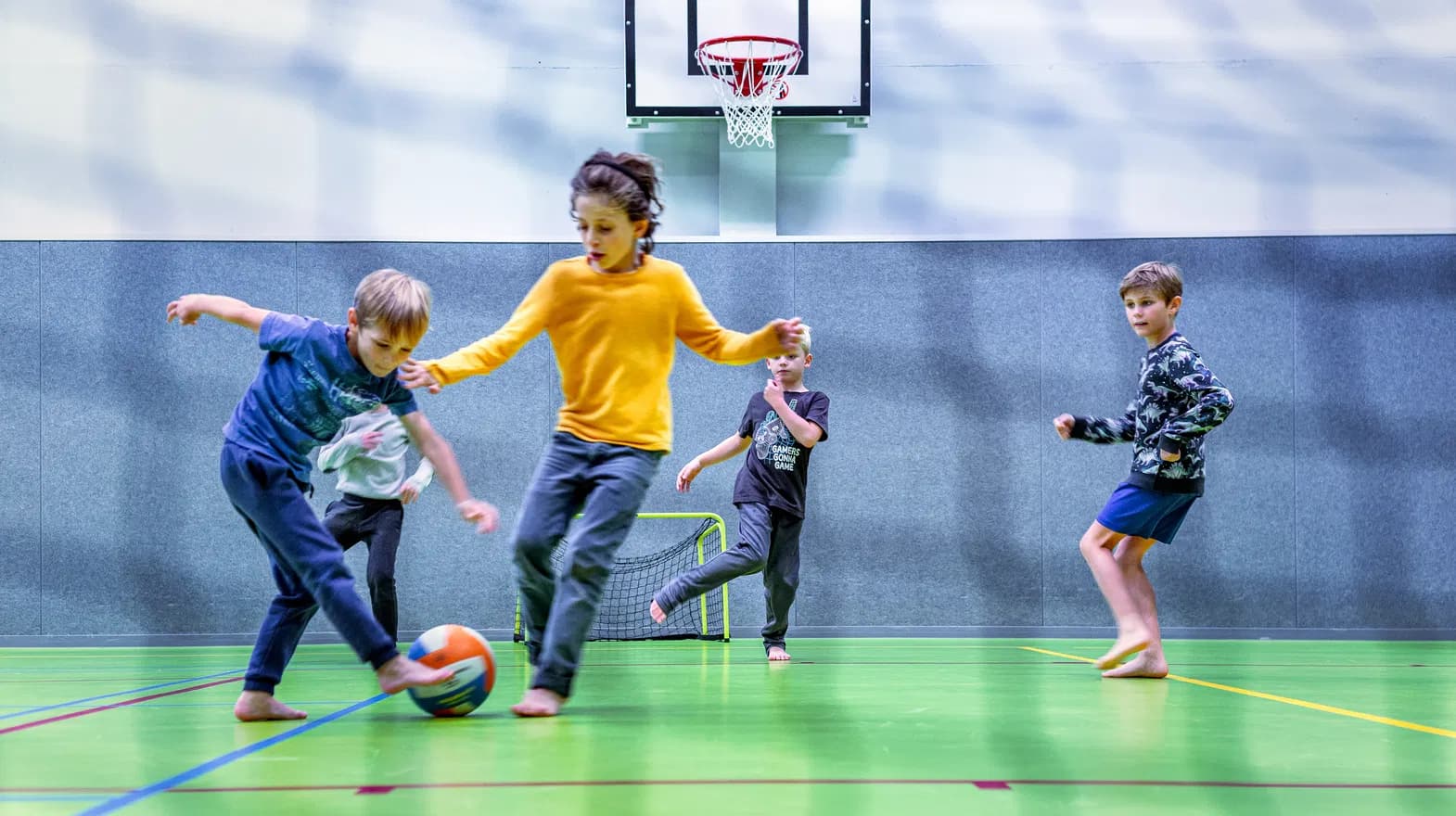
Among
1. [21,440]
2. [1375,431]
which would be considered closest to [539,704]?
[21,440]

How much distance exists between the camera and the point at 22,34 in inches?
305

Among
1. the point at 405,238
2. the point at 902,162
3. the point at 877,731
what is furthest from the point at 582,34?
the point at 877,731

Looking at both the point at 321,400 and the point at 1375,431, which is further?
the point at 1375,431

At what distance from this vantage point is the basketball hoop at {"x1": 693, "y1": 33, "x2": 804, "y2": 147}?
7230 millimetres

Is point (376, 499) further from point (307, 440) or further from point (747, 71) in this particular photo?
point (747, 71)

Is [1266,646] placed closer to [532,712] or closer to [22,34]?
[532,712]

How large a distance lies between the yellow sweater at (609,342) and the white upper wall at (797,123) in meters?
4.72

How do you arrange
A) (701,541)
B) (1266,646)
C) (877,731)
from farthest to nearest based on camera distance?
(701,541) < (1266,646) < (877,731)

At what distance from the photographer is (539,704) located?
282 cm

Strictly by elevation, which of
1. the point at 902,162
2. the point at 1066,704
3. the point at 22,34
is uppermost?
the point at 22,34

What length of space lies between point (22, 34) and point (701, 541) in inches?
215

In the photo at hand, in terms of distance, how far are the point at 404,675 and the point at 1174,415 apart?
2608 mm

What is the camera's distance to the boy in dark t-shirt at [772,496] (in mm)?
5031

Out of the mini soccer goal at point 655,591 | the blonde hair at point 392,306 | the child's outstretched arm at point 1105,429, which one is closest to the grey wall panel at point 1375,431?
the mini soccer goal at point 655,591
